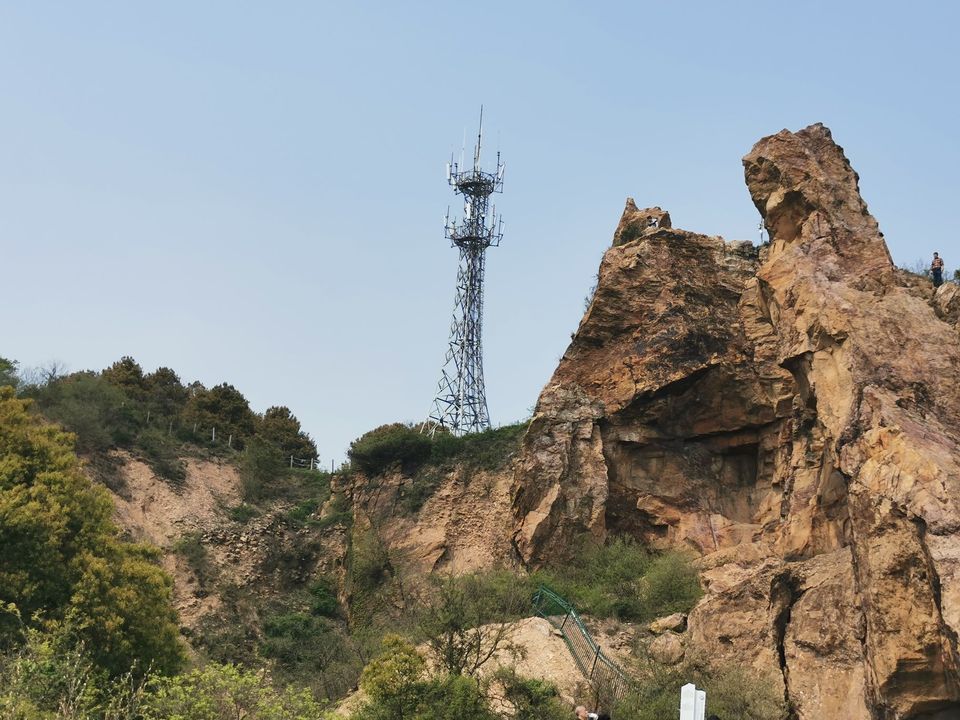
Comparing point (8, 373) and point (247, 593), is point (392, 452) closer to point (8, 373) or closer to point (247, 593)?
point (247, 593)

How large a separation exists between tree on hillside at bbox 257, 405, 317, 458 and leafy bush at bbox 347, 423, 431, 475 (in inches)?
485

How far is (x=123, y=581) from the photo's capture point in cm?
2388

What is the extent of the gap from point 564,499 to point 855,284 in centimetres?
1267

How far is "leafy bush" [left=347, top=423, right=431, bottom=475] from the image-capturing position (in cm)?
3978

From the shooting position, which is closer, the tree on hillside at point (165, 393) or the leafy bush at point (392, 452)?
the leafy bush at point (392, 452)

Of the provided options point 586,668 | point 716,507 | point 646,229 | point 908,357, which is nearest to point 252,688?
point 586,668

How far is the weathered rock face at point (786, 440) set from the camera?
1800 centimetres

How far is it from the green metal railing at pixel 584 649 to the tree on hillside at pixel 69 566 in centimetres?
789

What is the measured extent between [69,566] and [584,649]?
1024cm

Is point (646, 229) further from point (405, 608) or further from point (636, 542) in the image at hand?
point (405, 608)

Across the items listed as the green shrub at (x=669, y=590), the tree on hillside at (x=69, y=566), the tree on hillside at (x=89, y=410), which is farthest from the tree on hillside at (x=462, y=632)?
the tree on hillside at (x=89, y=410)

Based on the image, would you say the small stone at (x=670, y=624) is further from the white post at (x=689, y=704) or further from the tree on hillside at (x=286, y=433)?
the tree on hillside at (x=286, y=433)

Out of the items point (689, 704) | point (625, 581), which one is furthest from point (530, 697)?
point (689, 704)

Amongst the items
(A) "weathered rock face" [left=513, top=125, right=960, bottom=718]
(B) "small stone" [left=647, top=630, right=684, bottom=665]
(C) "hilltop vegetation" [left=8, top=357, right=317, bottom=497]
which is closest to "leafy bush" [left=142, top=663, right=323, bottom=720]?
(B) "small stone" [left=647, top=630, right=684, bottom=665]
